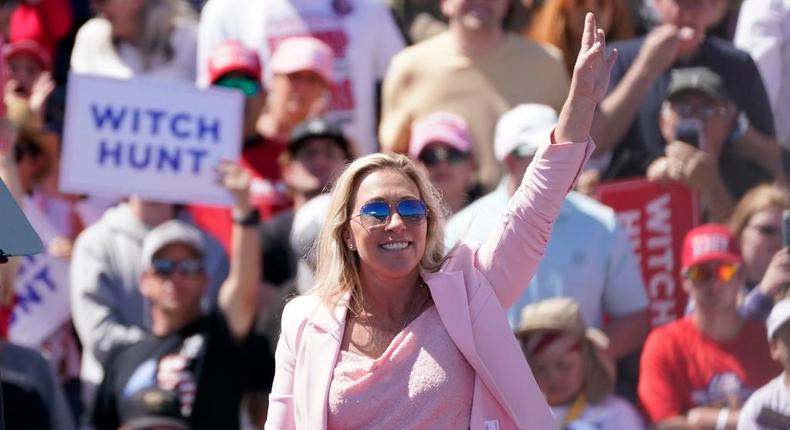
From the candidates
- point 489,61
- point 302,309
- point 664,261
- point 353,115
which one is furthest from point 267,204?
point 302,309

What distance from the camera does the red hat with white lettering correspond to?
23.6ft

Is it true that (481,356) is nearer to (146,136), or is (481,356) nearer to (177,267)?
(177,267)

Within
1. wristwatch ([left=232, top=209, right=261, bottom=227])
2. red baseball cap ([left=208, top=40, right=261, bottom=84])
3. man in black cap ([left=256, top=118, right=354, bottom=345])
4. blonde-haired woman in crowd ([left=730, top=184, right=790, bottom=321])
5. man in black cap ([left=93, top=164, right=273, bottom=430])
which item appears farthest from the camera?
red baseball cap ([left=208, top=40, right=261, bottom=84])

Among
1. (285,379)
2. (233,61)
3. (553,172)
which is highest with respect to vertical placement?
(553,172)

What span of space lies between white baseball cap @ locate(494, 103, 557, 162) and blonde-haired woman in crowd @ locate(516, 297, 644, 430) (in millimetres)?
644

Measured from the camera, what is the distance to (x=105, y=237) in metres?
8.36

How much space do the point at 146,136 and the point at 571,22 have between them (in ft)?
6.83

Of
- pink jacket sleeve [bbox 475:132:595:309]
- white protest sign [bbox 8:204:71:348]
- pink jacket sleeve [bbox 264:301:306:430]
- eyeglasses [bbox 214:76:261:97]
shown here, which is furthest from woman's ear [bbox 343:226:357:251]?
white protest sign [bbox 8:204:71:348]

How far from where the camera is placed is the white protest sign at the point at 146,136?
8.38 m

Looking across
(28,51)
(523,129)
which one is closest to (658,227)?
(523,129)

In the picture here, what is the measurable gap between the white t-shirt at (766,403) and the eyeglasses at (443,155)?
172 cm

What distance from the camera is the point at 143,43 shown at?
30.4 ft

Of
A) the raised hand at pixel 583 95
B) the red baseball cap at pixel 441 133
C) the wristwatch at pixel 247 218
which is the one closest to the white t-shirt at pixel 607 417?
the red baseball cap at pixel 441 133

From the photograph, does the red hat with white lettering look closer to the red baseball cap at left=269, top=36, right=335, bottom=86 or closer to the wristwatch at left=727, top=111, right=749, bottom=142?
the wristwatch at left=727, top=111, right=749, bottom=142
